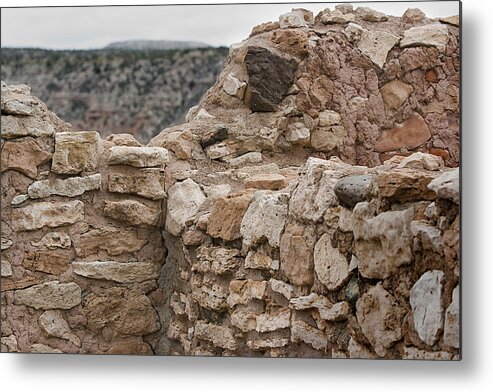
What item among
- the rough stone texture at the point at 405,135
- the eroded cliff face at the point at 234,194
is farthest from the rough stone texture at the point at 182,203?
the rough stone texture at the point at 405,135

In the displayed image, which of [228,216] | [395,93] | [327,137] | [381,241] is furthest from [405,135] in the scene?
[228,216]

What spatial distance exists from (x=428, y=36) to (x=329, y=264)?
3.57 feet

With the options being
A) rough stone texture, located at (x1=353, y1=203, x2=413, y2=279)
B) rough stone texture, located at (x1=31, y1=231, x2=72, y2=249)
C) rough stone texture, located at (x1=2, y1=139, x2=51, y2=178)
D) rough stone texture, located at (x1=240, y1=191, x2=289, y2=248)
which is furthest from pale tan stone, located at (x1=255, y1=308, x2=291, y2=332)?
rough stone texture, located at (x1=2, y1=139, x2=51, y2=178)

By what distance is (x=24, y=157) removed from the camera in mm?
4648

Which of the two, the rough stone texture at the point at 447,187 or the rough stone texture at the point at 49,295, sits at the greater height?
the rough stone texture at the point at 447,187

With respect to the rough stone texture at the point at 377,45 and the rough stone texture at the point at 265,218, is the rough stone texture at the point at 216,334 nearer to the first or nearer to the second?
the rough stone texture at the point at 265,218

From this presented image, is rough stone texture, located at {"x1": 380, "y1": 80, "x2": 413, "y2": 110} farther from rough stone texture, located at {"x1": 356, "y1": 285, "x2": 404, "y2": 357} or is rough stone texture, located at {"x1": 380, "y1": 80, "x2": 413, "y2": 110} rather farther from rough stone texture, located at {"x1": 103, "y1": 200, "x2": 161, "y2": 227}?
rough stone texture, located at {"x1": 103, "y1": 200, "x2": 161, "y2": 227}

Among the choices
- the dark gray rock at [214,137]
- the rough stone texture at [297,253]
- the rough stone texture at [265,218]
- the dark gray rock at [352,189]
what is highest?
the dark gray rock at [214,137]

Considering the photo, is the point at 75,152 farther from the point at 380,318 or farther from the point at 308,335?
the point at 380,318

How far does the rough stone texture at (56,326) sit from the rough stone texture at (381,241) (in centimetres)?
132

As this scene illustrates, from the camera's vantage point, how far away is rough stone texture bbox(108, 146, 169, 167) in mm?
4703

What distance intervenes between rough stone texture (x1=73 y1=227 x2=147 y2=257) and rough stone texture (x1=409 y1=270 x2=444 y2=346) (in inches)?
52.3

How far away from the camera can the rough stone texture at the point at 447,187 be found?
397cm

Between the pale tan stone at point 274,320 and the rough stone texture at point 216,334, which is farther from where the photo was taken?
the rough stone texture at point 216,334
